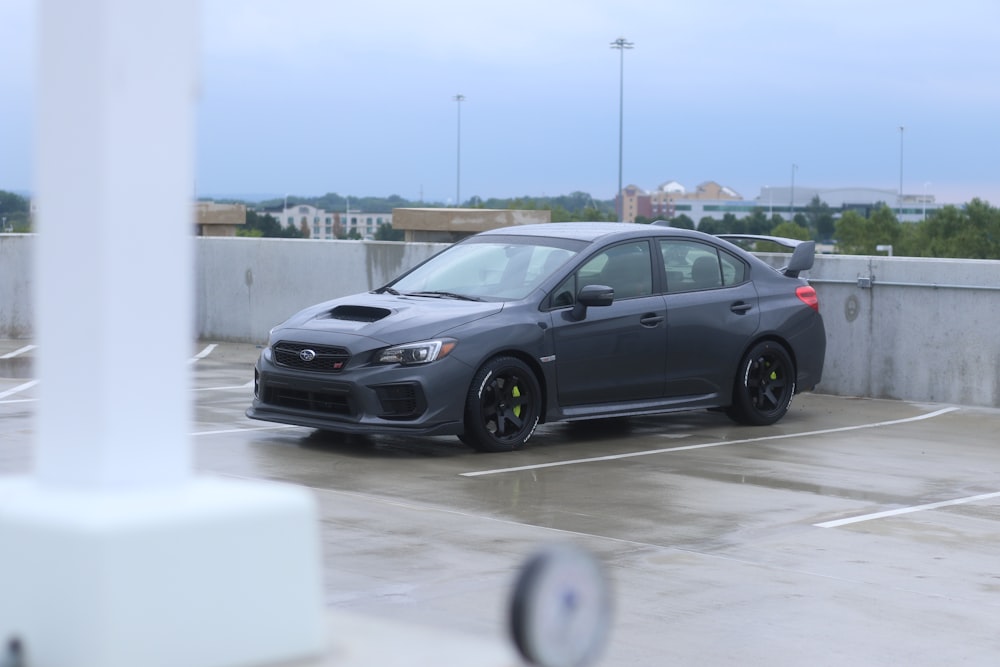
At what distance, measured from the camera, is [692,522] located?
7.84 m

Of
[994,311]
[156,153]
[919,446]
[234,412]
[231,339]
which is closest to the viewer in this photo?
[156,153]

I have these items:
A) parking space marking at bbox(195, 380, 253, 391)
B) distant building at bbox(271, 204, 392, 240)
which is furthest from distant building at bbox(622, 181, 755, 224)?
parking space marking at bbox(195, 380, 253, 391)

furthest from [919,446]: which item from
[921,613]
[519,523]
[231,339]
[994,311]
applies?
[231,339]

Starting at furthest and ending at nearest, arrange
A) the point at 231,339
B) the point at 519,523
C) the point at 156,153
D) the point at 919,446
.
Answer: the point at 231,339 < the point at 919,446 < the point at 519,523 < the point at 156,153

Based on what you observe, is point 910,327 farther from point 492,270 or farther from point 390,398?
point 390,398

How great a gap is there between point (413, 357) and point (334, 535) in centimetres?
251

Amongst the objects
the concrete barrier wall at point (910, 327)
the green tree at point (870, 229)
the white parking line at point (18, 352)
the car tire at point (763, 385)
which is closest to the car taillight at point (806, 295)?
the car tire at point (763, 385)

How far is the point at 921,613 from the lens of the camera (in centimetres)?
602

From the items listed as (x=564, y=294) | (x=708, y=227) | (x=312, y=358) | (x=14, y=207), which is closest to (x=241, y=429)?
(x=312, y=358)

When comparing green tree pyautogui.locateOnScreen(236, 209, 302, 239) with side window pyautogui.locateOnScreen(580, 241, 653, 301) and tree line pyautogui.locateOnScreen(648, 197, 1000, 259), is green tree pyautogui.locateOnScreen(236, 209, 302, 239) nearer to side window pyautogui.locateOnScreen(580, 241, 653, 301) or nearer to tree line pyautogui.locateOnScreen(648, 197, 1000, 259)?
side window pyautogui.locateOnScreen(580, 241, 653, 301)

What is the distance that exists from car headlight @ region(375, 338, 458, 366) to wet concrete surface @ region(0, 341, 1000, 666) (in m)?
0.66

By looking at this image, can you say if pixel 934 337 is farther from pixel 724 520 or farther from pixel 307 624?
pixel 307 624

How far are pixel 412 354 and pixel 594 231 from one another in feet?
7.53

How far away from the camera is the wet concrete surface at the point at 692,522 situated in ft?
18.9
